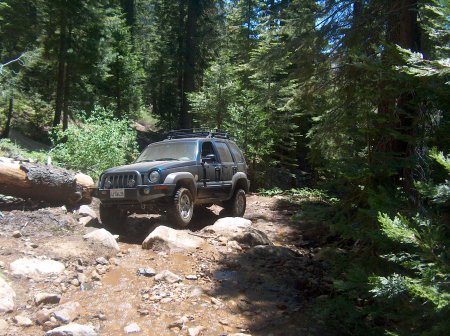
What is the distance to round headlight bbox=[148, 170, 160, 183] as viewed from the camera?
27.5 feet

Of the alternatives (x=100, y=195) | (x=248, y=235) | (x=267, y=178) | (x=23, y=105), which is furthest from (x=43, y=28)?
(x=248, y=235)

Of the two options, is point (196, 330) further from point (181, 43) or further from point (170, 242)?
point (181, 43)

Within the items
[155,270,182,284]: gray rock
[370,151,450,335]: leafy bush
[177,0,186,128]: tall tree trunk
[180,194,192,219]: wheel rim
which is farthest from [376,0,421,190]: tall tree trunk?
[177,0,186,128]: tall tree trunk

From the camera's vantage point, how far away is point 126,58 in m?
25.3

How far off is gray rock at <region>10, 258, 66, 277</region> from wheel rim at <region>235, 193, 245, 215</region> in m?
5.30

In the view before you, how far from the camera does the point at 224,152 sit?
10797mm

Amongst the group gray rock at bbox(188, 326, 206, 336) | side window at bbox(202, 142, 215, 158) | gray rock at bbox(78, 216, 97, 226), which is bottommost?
gray rock at bbox(188, 326, 206, 336)

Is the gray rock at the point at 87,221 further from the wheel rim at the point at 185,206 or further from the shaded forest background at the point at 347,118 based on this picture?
the shaded forest background at the point at 347,118

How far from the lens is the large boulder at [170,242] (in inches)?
292

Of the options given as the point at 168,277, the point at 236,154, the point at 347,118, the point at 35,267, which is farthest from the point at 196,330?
the point at 236,154

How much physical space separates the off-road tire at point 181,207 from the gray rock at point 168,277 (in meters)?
2.19

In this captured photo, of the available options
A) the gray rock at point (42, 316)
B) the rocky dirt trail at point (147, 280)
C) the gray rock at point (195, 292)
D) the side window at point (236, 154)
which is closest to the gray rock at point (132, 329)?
the rocky dirt trail at point (147, 280)

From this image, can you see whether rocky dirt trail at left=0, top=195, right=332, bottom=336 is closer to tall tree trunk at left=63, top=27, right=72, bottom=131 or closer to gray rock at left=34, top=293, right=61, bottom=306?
gray rock at left=34, top=293, right=61, bottom=306

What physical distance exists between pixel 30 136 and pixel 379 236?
2005cm
